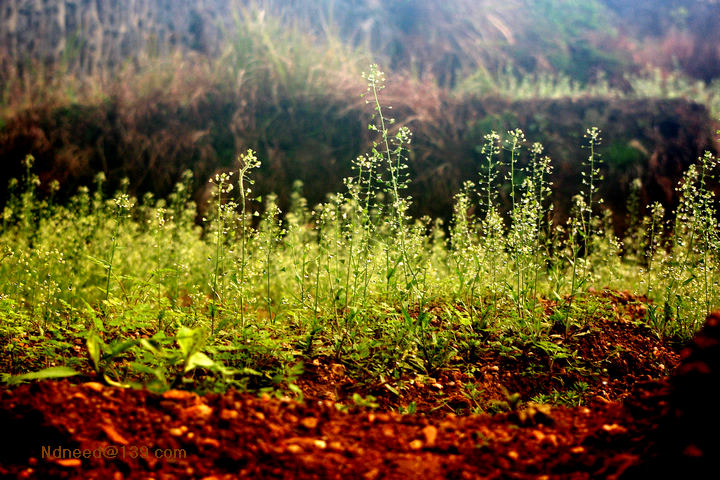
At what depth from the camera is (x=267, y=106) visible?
323 inches

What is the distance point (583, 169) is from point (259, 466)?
7134mm

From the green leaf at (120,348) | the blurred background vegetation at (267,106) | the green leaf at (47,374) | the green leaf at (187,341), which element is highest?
the blurred background vegetation at (267,106)

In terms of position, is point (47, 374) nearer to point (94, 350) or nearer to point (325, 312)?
point (94, 350)

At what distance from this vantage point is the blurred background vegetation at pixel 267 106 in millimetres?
7332

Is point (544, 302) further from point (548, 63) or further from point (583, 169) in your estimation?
point (548, 63)

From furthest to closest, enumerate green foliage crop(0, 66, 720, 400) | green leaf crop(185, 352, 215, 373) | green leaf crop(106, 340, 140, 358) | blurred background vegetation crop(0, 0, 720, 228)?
blurred background vegetation crop(0, 0, 720, 228)
green foliage crop(0, 66, 720, 400)
green leaf crop(106, 340, 140, 358)
green leaf crop(185, 352, 215, 373)

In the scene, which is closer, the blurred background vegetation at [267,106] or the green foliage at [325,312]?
the green foliage at [325,312]

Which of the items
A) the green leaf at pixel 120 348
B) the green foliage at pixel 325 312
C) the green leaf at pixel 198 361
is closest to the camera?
the green leaf at pixel 198 361

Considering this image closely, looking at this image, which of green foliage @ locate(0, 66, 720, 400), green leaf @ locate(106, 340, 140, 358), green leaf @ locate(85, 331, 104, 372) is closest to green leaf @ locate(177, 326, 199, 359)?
green foliage @ locate(0, 66, 720, 400)

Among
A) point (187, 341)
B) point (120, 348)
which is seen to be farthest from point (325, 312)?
point (120, 348)

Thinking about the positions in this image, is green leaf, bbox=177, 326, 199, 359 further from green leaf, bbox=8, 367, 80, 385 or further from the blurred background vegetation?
the blurred background vegetation

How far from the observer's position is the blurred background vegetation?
7332 millimetres

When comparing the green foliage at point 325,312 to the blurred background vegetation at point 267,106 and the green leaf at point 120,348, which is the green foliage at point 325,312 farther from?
the blurred background vegetation at point 267,106

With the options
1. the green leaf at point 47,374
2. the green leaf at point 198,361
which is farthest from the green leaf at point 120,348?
the green leaf at point 198,361
